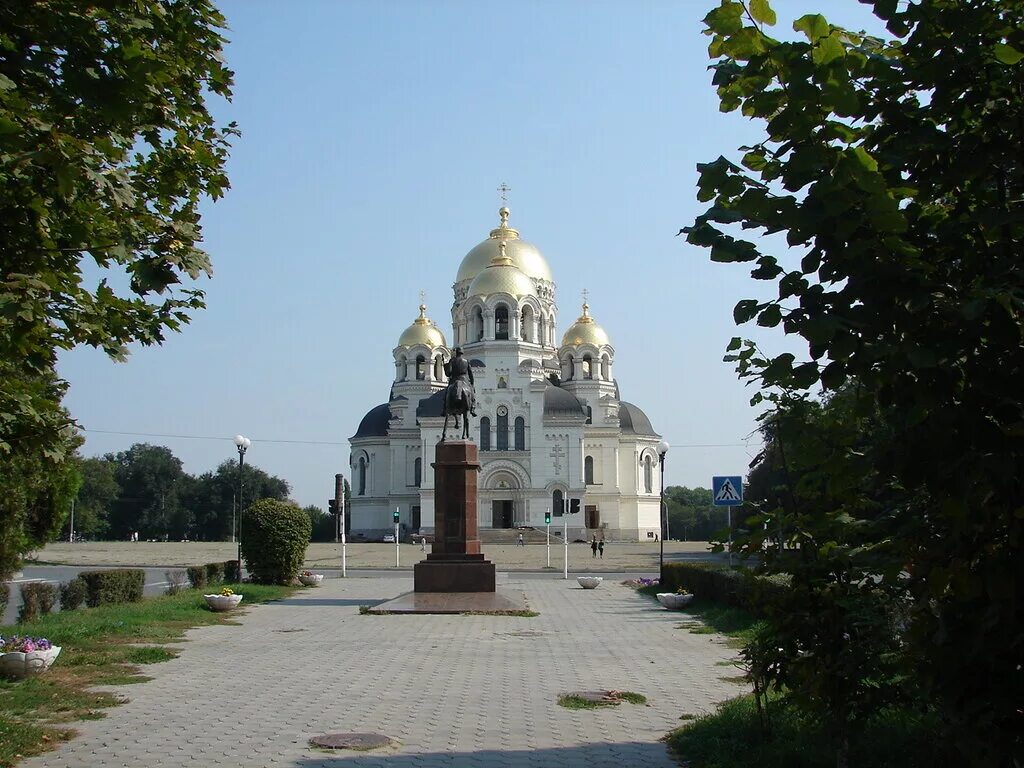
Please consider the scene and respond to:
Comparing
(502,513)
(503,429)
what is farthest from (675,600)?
(503,429)

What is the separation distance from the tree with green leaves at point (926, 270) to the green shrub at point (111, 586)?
56.0 ft

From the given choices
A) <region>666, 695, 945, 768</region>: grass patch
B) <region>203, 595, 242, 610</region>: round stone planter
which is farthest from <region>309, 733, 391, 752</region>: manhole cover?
<region>203, 595, 242, 610</region>: round stone planter

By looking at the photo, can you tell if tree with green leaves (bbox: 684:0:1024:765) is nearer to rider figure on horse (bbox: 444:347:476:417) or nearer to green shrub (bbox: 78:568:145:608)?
green shrub (bbox: 78:568:145:608)

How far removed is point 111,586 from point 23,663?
28.6ft

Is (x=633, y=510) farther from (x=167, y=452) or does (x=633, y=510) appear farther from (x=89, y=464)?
(x=167, y=452)

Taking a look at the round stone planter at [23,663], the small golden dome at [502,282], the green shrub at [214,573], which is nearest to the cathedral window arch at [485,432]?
the small golden dome at [502,282]

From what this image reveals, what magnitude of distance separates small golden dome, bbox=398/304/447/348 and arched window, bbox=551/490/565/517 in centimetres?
1536

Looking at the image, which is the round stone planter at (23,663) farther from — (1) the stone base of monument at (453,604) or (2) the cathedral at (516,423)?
(2) the cathedral at (516,423)

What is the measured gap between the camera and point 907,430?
3764 mm

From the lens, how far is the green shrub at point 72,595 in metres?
17.5

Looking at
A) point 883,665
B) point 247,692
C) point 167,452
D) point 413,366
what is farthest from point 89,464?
point 883,665

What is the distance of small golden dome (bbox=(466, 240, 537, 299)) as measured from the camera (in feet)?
228

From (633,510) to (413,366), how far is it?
18.6m

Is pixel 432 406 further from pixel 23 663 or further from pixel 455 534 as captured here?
pixel 23 663
